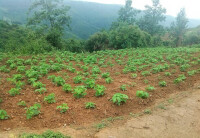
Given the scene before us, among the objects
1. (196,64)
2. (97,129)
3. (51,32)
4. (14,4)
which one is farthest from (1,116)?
(14,4)

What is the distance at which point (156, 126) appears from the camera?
5.05 meters

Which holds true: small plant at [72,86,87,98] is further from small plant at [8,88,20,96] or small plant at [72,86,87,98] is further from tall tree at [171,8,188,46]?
tall tree at [171,8,188,46]

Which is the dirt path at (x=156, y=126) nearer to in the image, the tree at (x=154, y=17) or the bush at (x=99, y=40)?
the bush at (x=99, y=40)

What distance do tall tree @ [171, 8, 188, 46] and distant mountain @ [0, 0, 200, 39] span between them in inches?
1990

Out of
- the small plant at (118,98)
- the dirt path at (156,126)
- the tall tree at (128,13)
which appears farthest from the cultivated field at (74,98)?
the tall tree at (128,13)

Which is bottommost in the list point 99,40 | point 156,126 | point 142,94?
point 99,40

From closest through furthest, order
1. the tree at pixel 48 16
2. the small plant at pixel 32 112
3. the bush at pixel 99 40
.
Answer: the small plant at pixel 32 112
the tree at pixel 48 16
the bush at pixel 99 40

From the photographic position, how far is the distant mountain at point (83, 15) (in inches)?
3629

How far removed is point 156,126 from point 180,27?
4055 centimetres

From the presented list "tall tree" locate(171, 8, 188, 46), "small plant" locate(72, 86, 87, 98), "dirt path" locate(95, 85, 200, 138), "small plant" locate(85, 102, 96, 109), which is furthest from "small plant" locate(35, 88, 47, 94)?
"tall tree" locate(171, 8, 188, 46)

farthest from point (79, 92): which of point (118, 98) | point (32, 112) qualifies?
point (32, 112)

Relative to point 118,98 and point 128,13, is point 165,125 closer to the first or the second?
point 118,98

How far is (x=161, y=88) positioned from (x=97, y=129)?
13.5 ft

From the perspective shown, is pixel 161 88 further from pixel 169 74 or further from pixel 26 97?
pixel 26 97
